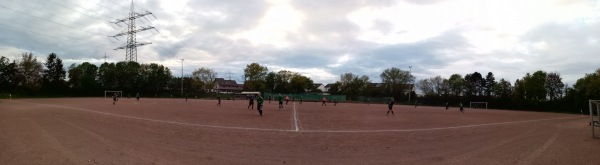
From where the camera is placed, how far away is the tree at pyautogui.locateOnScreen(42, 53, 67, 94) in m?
86.9

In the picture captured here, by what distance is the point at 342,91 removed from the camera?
124438 mm

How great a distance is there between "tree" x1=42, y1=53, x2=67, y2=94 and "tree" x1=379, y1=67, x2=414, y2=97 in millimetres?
87389

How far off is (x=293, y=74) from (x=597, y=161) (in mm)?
121111

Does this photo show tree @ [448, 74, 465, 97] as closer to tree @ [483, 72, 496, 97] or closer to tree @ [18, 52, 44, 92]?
tree @ [483, 72, 496, 97]

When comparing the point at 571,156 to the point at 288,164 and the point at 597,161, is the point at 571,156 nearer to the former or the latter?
the point at 597,161

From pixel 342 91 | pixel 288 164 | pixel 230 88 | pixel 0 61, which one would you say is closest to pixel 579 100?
pixel 342 91

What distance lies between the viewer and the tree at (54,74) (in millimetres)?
86875

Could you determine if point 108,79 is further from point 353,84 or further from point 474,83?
point 474,83

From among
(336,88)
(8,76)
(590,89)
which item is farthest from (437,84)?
(8,76)

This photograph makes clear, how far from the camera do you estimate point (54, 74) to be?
3617 inches

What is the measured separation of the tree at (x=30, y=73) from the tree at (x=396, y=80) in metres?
90.3

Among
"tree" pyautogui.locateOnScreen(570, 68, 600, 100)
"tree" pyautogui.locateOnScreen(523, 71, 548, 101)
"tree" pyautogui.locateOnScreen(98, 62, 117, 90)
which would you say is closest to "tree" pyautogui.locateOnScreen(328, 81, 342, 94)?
"tree" pyautogui.locateOnScreen(523, 71, 548, 101)

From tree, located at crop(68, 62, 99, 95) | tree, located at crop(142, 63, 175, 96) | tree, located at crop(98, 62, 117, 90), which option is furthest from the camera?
tree, located at crop(142, 63, 175, 96)

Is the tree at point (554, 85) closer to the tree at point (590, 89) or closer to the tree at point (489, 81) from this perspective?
the tree at point (590, 89)
